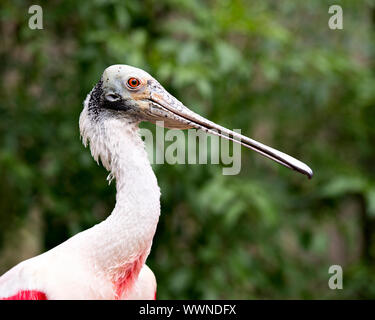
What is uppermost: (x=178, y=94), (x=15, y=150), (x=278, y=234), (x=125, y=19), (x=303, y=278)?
(x=125, y=19)

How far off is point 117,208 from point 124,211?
0.02 m

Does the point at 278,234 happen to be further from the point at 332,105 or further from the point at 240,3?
the point at 240,3

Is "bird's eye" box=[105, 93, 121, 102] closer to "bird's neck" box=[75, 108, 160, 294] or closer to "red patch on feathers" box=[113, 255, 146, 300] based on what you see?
"bird's neck" box=[75, 108, 160, 294]

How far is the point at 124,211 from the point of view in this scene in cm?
167

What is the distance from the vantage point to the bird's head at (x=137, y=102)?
5.74 feet

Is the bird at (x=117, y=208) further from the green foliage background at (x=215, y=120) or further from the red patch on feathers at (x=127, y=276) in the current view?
the green foliage background at (x=215, y=120)

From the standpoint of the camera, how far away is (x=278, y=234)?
Result: 354cm

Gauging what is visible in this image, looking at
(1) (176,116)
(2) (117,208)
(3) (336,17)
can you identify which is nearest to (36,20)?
(3) (336,17)

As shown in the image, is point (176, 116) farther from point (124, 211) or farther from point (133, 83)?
point (124, 211)

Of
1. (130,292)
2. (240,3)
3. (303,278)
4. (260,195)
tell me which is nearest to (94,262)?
(130,292)

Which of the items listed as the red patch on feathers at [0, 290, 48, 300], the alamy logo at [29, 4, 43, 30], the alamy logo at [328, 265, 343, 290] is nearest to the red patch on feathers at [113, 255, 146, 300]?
the red patch on feathers at [0, 290, 48, 300]

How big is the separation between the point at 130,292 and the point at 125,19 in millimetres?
1582

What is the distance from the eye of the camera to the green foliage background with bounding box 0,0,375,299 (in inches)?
122
